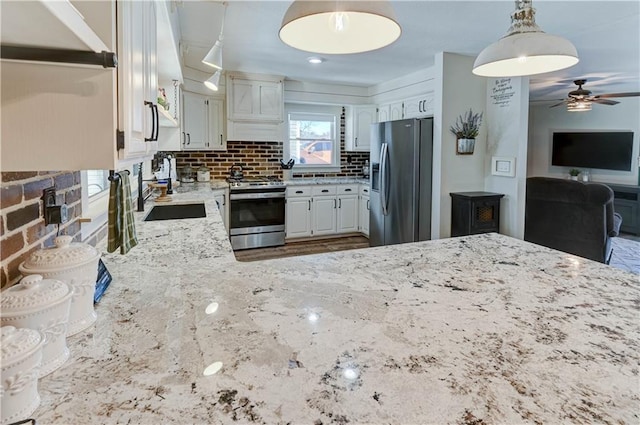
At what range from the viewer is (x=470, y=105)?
4.06 metres

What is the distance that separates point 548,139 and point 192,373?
331 inches

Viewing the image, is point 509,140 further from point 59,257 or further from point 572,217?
point 59,257

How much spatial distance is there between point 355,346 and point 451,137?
142 inches

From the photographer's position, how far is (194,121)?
4.79 metres

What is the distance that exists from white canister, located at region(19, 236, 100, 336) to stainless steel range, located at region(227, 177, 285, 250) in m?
3.77

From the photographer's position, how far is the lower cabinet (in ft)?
16.8

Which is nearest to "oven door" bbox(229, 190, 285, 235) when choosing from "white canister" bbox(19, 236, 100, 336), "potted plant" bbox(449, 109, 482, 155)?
"potted plant" bbox(449, 109, 482, 155)

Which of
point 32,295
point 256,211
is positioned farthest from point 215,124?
point 32,295

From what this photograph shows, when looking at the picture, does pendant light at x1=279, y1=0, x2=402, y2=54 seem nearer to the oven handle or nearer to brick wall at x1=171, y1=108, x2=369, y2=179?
the oven handle

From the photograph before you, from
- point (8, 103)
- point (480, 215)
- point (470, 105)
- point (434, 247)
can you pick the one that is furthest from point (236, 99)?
point (8, 103)

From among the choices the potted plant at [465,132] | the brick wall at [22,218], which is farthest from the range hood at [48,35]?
the potted plant at [465,132]

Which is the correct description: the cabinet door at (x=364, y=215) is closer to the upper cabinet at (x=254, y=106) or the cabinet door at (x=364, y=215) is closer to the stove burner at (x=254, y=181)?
the stove burner at (x=254, y=181)

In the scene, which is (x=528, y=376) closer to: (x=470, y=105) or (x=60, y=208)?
(x=60, y=208)

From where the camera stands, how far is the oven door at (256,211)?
472cm
